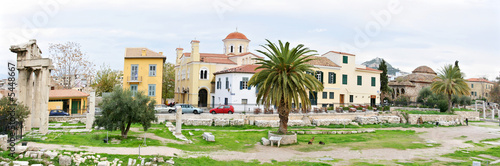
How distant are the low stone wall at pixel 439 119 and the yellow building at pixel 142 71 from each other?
32.9m

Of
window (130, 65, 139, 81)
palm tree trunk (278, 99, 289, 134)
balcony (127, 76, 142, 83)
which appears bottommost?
palm tree trunk (278, 99, 289, 134)

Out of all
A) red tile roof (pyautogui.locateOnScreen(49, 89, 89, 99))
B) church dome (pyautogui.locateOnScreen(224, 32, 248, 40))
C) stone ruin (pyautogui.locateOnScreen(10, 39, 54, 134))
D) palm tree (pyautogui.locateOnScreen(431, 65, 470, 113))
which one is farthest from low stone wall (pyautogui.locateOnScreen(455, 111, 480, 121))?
stone ruin (pyautogui.locateOnScreen(10, 39, 54, 134))

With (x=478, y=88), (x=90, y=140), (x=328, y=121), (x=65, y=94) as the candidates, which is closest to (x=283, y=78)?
(x=90, y=140)

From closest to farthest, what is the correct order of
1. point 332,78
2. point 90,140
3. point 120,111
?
1. point 90,140
2. point 120,111
3. point 332,78

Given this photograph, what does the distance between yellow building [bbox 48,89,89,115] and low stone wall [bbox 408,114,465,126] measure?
39532mm

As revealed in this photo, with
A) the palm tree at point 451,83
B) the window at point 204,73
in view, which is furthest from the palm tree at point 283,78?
the palm tree at point 451,83

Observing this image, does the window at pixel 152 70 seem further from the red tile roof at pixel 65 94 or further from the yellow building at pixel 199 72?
the red tile roof at pixel 65 94

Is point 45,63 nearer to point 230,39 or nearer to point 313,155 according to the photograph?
point 313,155

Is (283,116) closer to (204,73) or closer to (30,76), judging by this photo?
(30,76)

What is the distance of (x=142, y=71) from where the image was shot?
41.5m

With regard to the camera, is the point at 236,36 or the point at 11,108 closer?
the point at 11,108

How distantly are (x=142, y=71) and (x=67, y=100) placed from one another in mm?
8780

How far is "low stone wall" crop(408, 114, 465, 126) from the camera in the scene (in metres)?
44.1

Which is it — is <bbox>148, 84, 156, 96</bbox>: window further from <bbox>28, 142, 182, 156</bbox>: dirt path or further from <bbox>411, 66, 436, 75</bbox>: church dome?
<bbox>411, 66, 436, 75</bbox>: church dome
